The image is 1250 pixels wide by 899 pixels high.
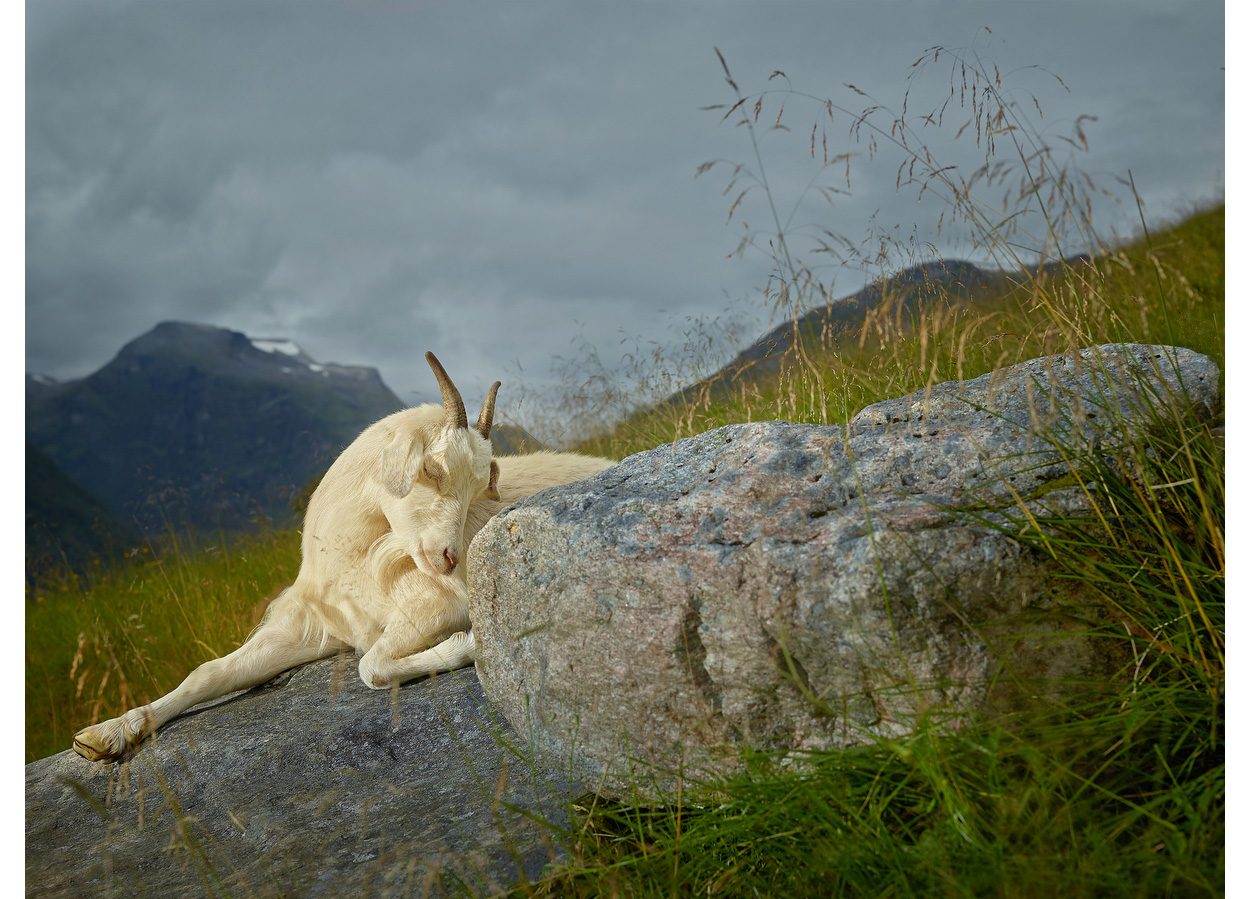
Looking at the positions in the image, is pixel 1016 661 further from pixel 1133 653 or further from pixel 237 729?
pixel 237 729

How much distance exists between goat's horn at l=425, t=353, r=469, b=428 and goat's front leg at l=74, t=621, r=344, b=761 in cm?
149

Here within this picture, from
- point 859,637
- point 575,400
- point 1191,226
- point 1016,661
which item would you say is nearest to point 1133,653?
point 1016,661

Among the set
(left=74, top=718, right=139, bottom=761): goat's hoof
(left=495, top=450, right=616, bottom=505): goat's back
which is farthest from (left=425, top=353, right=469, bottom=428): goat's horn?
(left=74, top=718, right=139, bottom=761): goat's hoof

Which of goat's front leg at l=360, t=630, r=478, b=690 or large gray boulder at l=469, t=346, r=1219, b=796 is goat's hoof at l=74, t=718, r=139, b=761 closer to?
goat's front leg at l=360, t=630, r=478, b=690

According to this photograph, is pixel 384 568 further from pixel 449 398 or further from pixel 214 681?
pixel 214 681

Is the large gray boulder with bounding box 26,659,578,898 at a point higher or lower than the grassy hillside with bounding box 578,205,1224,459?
lower

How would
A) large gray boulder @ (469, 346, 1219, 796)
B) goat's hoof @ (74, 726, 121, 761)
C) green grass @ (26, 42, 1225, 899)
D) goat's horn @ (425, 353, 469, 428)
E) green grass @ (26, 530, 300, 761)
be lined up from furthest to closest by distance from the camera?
1. green grass @ (26, 530, 300, 761)
2. goat's horn @ (425, 353, 469, 428)
3. goat's hoof @ (74, 726, 121, 761)
4. large gray boulder @ (469, 346, 1219, 796)
5. green grass @ (26, 42, 1225, 899)

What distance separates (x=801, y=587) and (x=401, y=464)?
2.20 meters

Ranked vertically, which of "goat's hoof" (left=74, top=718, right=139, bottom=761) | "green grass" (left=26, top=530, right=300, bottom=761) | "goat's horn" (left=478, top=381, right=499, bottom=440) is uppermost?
"goat's horn" (left=478, top=381, right=499, bottom=440)

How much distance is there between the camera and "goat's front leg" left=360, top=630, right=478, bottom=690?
11.2ft

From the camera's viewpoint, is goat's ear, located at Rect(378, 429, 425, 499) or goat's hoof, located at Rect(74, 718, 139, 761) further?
goat's ear, located at Rect(378, 429, 425, 499)

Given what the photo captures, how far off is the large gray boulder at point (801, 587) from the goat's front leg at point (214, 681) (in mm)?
1684

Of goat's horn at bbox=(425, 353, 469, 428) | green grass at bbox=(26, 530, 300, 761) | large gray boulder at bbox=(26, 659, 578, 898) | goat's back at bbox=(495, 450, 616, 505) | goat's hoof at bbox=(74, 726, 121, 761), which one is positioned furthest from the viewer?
green grass at bbox=(26, 530, 300, 761)

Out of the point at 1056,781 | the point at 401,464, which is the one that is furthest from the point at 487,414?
the point at 1056,781
